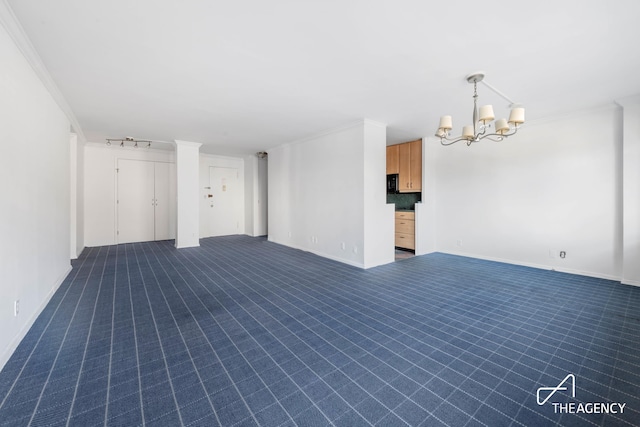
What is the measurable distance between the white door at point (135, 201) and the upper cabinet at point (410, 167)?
6585mm

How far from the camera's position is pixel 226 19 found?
2.04 m

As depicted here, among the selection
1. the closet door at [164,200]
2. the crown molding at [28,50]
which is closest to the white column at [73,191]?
the crown molding at [28,50]

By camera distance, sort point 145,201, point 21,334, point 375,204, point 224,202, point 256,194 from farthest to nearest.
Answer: point 224,202
point 256,194
point 145,201
point 375,204
point 21,334

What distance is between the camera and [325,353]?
218cm

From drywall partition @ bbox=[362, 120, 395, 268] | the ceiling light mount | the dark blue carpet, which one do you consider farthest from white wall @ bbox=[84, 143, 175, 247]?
drywall partition @ bbox=[362, 120, 395, 268]

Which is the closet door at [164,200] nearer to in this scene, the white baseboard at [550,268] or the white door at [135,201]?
the white door at [135,201]

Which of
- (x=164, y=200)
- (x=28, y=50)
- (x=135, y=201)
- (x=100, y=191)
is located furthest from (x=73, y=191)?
(x=28, y=50)

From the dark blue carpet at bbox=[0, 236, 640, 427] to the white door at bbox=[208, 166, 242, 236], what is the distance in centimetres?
449

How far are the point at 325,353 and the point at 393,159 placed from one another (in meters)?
5.54

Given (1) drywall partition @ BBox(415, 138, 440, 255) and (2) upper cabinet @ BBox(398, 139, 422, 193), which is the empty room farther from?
(2) upper cabinet @ BBox(398, 139, 422, 193)

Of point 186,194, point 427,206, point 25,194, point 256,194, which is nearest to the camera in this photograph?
point 25,194

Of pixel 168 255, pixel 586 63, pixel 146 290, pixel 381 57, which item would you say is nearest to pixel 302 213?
pixel 168 255

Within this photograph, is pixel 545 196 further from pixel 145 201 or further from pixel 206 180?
pixel 145 201

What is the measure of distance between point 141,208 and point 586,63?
28.9 ft
